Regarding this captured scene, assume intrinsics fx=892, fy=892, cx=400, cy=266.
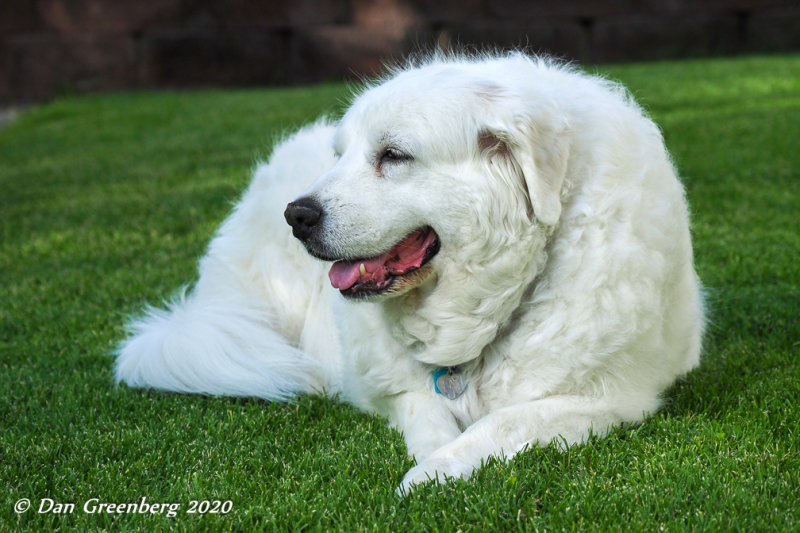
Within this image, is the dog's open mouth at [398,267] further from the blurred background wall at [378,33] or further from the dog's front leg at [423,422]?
the blurred background wall at [378,33]

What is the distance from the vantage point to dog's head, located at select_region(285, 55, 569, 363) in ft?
8.56

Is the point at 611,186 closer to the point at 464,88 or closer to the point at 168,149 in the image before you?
the point at 464,88

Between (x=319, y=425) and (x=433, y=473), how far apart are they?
0.67m

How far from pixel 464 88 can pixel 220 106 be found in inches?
349

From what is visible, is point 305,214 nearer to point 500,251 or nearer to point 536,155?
point 500,251

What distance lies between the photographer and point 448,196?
104 inches

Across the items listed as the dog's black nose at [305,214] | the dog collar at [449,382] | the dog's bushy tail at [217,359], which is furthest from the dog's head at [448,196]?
the dog's bushy tail at [217,359]

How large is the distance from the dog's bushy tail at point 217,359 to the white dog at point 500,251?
466mm

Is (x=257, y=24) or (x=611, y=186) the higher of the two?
(x=611, y=186)

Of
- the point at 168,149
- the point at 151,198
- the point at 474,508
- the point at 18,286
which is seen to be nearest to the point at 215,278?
the point at 18,286

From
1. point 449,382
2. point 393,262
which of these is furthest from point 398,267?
point 449,382

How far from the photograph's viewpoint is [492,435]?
253 centimetres

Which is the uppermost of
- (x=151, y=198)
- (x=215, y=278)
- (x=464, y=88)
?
(x=464, y=88)

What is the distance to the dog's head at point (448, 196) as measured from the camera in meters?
2.61
